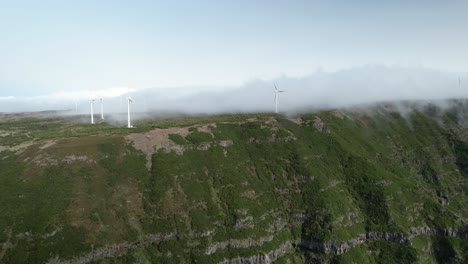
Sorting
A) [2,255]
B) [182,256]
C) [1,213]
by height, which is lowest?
[182,256]

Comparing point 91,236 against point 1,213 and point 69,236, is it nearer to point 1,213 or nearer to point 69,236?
point 69,236

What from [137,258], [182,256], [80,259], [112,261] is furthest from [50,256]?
[182,256]

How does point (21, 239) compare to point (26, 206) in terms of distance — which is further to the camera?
point (26, 206)

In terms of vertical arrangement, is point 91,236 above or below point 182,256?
above

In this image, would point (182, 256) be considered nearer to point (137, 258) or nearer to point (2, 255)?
point (137, 258)

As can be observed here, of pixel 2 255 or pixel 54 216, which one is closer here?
pixel 2 255

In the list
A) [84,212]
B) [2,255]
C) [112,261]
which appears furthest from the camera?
[84,212]

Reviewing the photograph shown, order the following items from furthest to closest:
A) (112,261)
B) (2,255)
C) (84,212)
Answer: (84,212), (112,261), (2,255)

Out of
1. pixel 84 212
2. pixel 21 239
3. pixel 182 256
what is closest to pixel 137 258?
pixel 182 256

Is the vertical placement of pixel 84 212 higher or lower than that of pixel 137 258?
higher
